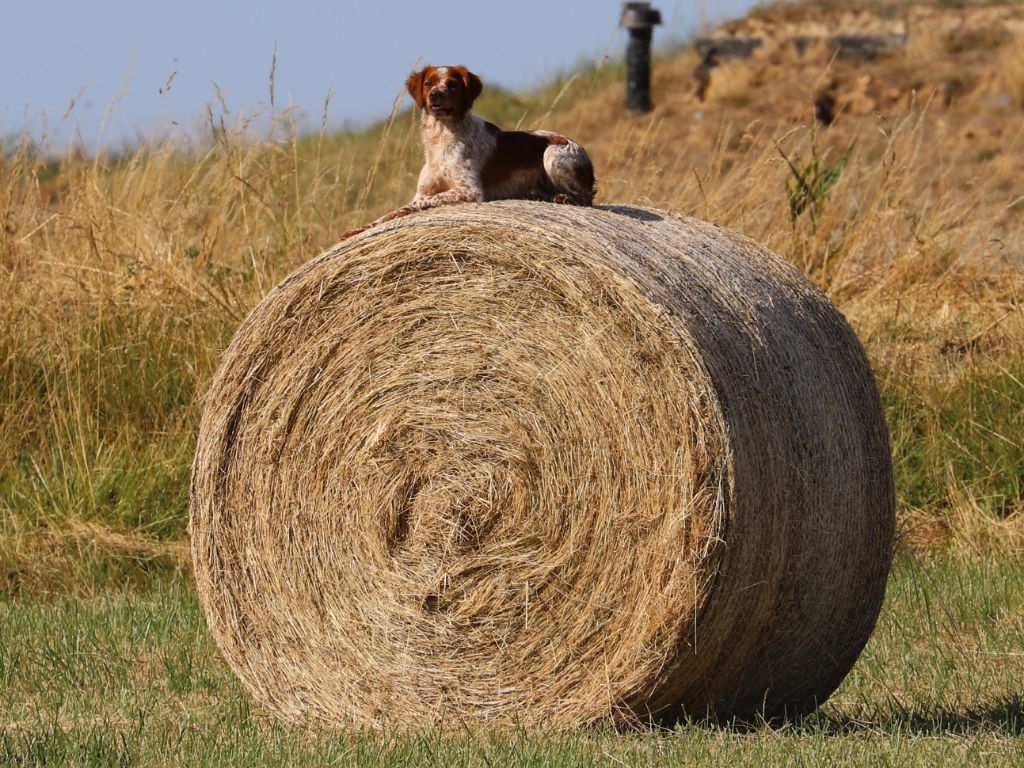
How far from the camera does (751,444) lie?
4.20m

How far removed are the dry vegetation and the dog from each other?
309 cm

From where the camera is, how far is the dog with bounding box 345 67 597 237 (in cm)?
478

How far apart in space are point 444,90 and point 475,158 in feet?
0.80

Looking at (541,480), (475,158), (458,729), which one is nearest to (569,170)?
(475,158)

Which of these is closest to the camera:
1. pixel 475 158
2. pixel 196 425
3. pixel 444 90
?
pixel 444 90

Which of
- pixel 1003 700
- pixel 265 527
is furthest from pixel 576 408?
pixel 1003 700

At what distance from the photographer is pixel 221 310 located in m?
8.22

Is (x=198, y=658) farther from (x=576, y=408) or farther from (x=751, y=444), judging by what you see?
(x=751, y=444)

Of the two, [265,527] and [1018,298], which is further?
[1018,298]

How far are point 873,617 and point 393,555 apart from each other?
1523 mm

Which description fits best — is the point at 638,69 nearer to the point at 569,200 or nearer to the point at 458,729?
the point at 569,200

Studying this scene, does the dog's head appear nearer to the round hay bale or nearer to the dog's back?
the dog's back

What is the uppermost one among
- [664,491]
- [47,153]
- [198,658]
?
[47,153]

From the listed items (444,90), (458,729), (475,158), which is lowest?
(458,729)
